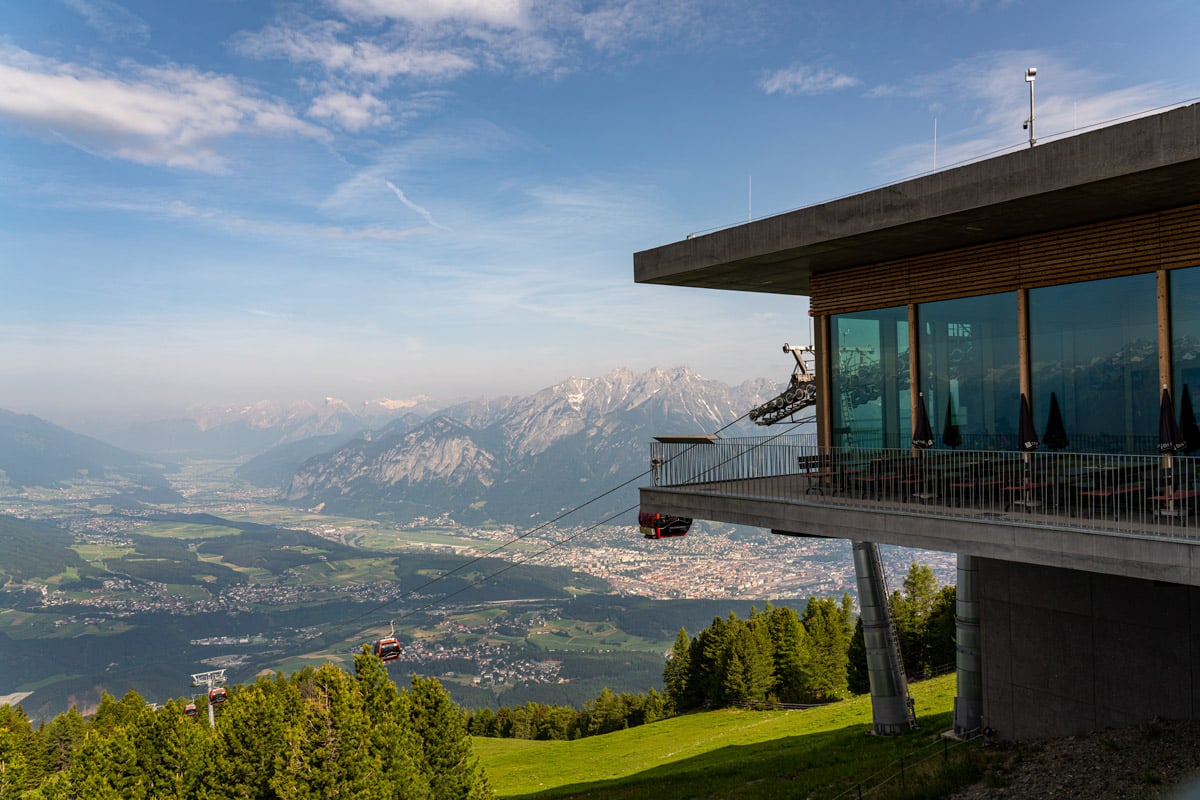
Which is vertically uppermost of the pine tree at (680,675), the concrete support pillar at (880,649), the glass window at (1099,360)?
the glass window at (1099,360)

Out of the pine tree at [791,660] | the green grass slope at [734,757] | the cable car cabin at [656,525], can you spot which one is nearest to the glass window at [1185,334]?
the green grass slope at [734,757]

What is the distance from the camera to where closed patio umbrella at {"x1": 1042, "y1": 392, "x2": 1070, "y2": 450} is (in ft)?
45.0

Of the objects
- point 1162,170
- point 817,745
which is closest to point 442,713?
point 817,745

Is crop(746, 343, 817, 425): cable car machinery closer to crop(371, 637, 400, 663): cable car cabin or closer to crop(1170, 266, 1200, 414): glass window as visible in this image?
crop(1170, 266, 1200, 414): glass window

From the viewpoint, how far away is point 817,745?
26469mm

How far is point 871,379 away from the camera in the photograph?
17188 mm

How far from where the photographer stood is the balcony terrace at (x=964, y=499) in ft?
35.4

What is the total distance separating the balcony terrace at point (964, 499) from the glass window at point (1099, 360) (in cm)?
57

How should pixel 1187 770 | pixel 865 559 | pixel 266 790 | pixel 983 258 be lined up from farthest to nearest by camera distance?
1. pixel 266 790
2. pixel 865 559
3. pixel 983 258
4. pixel 1187 770

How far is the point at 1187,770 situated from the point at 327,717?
23216 millimetres

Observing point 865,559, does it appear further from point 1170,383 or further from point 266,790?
point 266,790

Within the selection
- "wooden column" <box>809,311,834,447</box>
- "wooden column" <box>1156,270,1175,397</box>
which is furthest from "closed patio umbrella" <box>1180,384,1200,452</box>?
"wooden column" <box>809,311,834,447</box>

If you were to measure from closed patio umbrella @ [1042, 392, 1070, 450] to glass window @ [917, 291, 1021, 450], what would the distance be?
0.62 meters

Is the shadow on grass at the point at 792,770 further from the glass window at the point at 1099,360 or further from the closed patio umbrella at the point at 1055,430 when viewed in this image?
the glass window at the point at 1099,360
